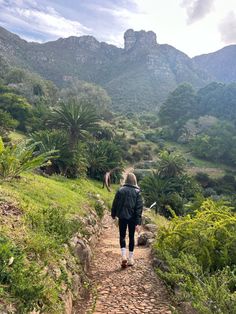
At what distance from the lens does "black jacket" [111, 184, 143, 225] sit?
6.29m

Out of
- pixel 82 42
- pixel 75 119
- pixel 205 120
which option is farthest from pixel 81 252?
pixel 82 42

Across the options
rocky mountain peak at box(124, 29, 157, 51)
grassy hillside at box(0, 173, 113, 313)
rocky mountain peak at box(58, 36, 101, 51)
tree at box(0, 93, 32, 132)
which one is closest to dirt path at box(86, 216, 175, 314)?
grassy hillside at box(0, 173, 113, 313)

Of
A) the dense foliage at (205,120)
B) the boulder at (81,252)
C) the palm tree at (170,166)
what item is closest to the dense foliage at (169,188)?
the palm tree at (170,166)

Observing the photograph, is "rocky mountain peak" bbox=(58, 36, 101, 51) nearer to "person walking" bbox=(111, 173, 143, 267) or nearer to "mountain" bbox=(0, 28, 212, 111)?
"mountain" bbox=(0, 28, 212, 111)

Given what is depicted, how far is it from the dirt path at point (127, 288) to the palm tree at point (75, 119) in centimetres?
1856

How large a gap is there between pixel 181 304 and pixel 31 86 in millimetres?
56813

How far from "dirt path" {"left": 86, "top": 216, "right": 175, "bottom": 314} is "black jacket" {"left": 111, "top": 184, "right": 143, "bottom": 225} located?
3.05 feet

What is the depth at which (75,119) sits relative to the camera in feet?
83.0

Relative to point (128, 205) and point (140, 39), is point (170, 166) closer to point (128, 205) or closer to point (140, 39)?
point (128, 205)

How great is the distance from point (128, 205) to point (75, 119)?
19.6 metres

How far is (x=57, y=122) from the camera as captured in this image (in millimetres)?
26047

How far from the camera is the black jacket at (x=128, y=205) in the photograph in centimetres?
629

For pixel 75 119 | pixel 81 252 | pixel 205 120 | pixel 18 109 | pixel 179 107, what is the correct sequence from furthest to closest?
pixel 179 107 < pixel 205 120 < pixel 18 109 < pixel 75 119 < pixel 81 252

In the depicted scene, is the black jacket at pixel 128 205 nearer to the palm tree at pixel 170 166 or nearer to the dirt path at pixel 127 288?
the dirt path at pixel 127 288
